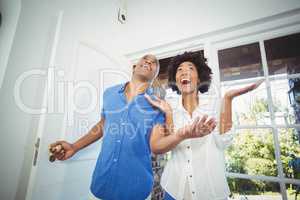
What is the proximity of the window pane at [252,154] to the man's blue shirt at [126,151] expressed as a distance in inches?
25.8

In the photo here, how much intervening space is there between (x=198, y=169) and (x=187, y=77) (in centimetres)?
65

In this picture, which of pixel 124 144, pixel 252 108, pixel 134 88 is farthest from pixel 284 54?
pixel 124 144

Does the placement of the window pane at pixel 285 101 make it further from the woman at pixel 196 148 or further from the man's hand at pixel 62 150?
the man's hand at pixel 62 150

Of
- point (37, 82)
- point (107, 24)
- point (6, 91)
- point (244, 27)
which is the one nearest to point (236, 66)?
point (244, 27)

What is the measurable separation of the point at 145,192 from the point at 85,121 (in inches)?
26.1

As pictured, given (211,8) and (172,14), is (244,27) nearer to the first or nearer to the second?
(211,8)

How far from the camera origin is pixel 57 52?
108cm

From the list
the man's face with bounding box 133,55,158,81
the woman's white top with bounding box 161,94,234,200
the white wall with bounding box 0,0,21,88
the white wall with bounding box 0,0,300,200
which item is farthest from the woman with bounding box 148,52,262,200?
the white wall with bounding box 0,0,21,88

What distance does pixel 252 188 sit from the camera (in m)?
1.52

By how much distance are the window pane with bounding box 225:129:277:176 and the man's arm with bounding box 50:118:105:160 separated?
1034mm

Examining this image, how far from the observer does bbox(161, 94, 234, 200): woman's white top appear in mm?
972

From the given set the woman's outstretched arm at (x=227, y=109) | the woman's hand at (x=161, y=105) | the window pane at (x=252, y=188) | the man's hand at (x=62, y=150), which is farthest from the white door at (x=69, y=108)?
the window pane at (x=252, y=188)

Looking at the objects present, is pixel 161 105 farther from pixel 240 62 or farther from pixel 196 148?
pixel 240 62

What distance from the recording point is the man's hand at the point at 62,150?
0.98 m
